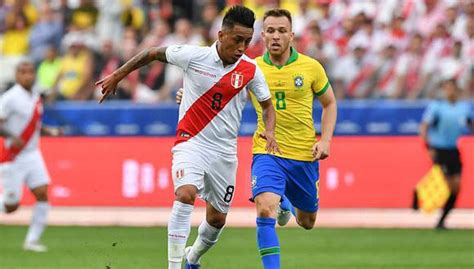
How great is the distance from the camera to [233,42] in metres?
11.4

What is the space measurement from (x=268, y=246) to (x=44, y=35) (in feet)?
50.3

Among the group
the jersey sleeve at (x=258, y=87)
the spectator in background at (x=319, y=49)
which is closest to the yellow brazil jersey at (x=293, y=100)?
the jersey sleeve at (x=258, y=87)

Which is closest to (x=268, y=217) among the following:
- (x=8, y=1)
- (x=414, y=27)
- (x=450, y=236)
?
(x=450, y=236)

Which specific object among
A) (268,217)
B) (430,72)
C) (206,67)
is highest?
(206,67)

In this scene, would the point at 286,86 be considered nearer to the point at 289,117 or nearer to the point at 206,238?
the point at 289,117

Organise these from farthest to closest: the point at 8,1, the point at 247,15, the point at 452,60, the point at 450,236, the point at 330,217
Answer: the point at 8,1, the point at 452,60, the point at 330,217, the point at 450,236, the point at 247,15

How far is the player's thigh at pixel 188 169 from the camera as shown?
11.3m

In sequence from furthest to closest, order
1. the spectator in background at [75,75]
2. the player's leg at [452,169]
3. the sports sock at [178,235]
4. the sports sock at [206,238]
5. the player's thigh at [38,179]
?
1. the spectator in background at [75,75]
2. the player's leg at [452,169]
3. the player's thigh at [38,179]
4. the sports sock at [206,238]
5. the sports sock at [178,235]

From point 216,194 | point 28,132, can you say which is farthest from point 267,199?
point 28,132

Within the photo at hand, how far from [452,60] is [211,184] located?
41.0 feet

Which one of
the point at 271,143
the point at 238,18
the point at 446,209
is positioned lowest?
the point at 446,209

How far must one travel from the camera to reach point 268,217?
11.8m

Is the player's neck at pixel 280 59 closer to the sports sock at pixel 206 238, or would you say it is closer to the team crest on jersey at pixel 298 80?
Result: the team crest on jersey at pixel 298 80

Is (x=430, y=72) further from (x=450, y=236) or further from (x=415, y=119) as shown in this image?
(x=450, y=236)
